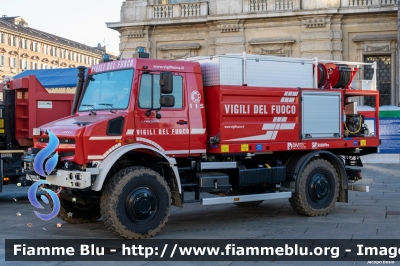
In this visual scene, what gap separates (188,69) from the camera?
10.7 meters

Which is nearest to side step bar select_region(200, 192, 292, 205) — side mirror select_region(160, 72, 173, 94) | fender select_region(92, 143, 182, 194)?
fender select_region(92, 143, 182, 194)

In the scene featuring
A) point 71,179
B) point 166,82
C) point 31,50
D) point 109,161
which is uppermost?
point 31,50

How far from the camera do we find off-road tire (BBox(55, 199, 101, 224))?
1119 cm

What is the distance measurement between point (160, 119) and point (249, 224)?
8.43ft

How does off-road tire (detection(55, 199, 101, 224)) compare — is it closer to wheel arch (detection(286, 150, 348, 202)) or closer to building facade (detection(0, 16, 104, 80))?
wheel arch (detection(286, 150, 348, 202))

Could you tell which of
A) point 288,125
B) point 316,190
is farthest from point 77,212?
point 316,190

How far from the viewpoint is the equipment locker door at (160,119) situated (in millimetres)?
10062

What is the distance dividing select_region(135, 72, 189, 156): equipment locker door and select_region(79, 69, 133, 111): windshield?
0.23 metres

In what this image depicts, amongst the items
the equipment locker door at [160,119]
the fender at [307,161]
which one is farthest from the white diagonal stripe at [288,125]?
the equipment locker door at [160,119]

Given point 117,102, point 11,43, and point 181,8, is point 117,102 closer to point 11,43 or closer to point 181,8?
point 181,8

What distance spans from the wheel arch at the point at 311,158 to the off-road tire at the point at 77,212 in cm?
370

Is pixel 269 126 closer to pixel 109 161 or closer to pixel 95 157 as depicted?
pixel 109 161

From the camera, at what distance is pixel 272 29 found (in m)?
31.5

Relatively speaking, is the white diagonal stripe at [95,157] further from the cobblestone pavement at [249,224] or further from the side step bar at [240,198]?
the side step bar at [240,198]
